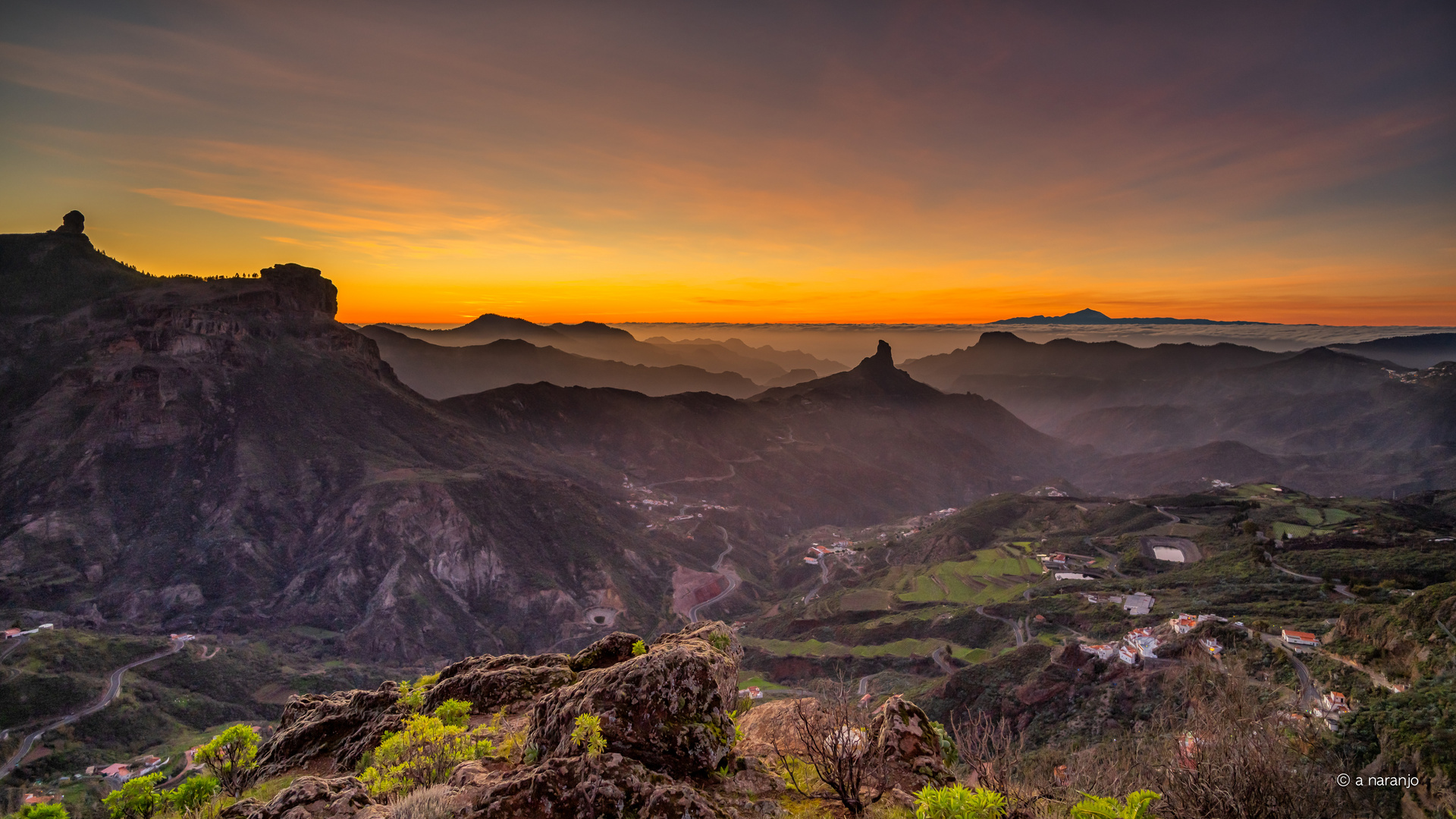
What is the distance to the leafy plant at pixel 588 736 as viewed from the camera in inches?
367

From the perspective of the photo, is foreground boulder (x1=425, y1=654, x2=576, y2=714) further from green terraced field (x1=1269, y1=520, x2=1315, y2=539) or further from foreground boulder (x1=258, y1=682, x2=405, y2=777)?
green terraced field (x1=1269, y1=520, x2=1315, y2=539)

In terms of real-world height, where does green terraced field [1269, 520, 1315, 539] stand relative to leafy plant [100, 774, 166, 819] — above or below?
below

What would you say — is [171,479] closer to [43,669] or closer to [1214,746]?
[43,669]

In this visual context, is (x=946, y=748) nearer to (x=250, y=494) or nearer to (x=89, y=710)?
(x=89, y=710)

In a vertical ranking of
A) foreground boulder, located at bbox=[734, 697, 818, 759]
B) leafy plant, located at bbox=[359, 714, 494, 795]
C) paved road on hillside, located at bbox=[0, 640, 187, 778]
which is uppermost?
leafy plant, located at bbox=[359, 714, 494, 795]

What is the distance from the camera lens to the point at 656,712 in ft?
33.5

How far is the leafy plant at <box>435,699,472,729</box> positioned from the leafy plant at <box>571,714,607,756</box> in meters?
5.25

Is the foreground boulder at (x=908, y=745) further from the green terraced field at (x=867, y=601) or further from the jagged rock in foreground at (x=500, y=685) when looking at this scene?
the green terraced field at (x=867, y=601)

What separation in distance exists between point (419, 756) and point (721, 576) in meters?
127

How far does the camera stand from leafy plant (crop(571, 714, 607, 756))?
932cm

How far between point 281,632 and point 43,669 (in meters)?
28.4

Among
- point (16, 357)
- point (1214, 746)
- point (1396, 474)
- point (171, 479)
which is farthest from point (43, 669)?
point (1396, 474)

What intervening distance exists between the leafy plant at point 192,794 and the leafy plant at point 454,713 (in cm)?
466

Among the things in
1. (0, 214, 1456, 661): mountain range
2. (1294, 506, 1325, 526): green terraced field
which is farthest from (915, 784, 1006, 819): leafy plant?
(1294, 506, 1325, 526): green terraced field
